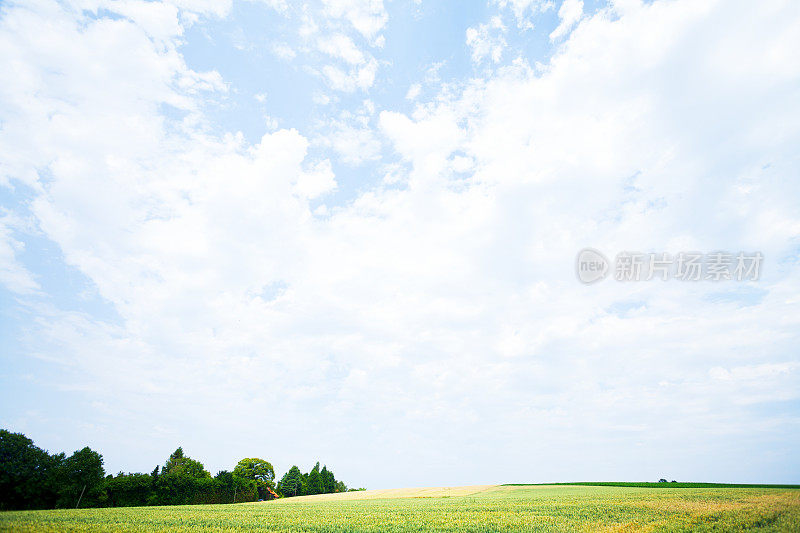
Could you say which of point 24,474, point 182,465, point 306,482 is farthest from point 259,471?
point 24,474

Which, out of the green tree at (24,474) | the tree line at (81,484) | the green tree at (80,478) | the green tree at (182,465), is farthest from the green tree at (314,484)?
the green tree at (24,474)

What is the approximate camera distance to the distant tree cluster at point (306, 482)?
339ft

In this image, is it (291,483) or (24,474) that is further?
(291,483)

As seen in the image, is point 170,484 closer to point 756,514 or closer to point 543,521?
point 543,521

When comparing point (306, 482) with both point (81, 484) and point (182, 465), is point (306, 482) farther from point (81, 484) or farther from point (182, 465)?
point (81, 484)

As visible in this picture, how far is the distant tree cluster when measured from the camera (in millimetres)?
103444

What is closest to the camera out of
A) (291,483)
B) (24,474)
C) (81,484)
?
(24,474)

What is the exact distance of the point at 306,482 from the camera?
10712 centimetres

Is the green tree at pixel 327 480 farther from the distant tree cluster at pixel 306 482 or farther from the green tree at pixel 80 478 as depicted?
the green tree at pixel 80 478

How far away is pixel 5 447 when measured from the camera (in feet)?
185

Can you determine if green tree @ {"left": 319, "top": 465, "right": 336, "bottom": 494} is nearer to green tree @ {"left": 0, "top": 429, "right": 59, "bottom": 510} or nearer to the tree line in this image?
the tree line

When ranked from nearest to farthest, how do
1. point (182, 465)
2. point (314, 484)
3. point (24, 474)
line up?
point (24, 474)
point (182, 465)
point (314, 484)

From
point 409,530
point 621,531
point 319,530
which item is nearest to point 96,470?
point 319,530

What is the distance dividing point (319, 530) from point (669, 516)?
635 inches
